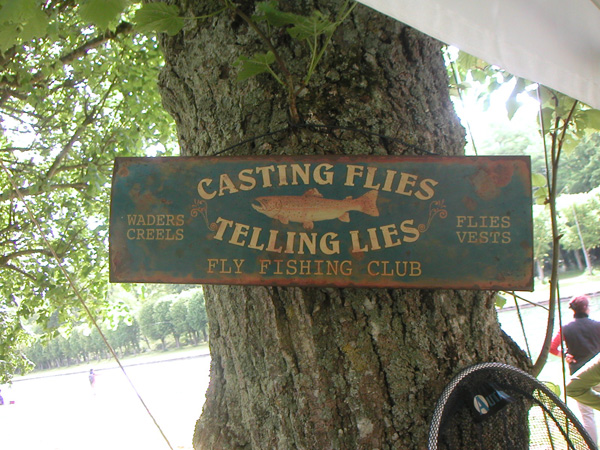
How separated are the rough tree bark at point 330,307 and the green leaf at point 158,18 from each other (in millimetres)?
164

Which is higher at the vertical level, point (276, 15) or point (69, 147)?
point (69, 147)

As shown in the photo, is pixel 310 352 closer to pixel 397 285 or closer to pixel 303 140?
pixel 397 285

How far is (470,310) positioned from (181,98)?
867 millimetres

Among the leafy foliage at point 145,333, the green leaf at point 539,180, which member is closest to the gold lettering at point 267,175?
the green leaf at point 539,180

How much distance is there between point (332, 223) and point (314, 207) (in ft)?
0.17

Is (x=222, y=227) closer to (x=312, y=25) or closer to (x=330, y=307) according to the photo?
(x=330, y=307)

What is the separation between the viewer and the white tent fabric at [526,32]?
860 millimetres

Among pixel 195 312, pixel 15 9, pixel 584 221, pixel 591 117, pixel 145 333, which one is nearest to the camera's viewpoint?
pixel 15 9

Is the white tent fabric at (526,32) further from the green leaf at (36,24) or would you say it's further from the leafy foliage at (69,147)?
the leafy foliage at (69,147)

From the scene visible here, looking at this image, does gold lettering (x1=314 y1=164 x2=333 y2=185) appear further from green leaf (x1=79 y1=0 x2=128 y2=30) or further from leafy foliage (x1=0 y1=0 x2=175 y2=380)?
leafy foliage (x1=0 y1=0 x2=175 y2=380)

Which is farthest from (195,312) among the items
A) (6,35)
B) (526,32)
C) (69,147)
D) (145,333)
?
(526,32)

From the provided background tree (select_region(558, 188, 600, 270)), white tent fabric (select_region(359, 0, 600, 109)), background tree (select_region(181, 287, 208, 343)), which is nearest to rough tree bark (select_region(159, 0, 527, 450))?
white tent fabric (select_region(359, 0, 600, 109))

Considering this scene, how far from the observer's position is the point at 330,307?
3.57 feet

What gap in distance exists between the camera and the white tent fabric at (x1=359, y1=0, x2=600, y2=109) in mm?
860
